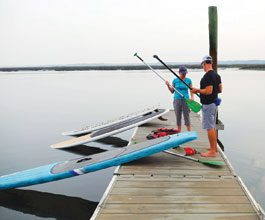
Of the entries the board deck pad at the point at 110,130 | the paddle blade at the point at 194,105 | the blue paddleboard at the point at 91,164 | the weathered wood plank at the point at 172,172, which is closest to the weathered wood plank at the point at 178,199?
the weathered wood plank at the point at 172,172

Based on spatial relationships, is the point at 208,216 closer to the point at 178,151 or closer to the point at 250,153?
the point at 178,151

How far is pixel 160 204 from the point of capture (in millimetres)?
5324

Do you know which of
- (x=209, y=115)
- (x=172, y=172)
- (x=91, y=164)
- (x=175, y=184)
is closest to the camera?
(x=175, y=184)

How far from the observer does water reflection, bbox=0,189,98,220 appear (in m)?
7.96

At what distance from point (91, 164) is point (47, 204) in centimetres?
200

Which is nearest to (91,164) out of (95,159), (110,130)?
Result: (95,159)

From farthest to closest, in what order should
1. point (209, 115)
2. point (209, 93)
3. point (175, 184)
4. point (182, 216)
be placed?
point (209, 115), point (209, 93), point (175, 184), point (182, 216)

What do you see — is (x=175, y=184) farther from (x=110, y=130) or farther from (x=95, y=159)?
(x=110, y=130)

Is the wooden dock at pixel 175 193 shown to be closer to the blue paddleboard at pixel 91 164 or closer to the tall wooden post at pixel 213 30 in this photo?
the blue paddleboard at pixel 91 164

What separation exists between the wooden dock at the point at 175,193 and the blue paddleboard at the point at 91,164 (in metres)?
0.27

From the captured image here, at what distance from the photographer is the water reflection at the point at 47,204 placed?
7.96 meters

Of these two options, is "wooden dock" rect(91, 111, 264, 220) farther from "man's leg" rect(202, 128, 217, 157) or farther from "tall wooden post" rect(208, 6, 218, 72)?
"tall wooden post" rect(208, 6, 218, 72)

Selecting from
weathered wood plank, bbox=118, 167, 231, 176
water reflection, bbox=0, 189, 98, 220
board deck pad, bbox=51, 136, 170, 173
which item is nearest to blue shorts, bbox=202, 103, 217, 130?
weathered wood plank, bbox=118, 167, 231, 176

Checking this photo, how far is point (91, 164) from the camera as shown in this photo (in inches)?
295
